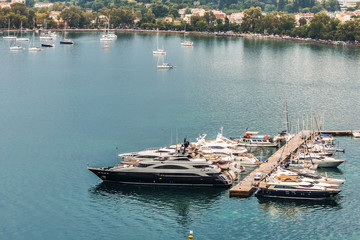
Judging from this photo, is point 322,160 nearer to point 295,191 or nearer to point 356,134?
point 295,191

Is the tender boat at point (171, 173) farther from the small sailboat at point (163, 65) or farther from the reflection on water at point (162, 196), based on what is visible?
the small sailboat at point (163, 65)

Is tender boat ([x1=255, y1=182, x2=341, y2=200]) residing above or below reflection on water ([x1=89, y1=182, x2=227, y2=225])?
above

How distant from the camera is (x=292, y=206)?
53656mm

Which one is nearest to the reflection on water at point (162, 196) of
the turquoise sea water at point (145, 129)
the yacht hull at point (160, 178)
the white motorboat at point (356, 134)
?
the turquoise sea water at point (145, 129)

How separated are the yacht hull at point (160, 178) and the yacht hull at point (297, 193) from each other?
159 inches

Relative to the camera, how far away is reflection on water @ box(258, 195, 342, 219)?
52.5m

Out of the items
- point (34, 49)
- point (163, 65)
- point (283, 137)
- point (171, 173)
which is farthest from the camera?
point (34, 49)

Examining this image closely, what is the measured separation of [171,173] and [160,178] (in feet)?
3.79

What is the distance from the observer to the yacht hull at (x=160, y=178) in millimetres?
56969

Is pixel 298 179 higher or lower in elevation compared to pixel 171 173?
higher

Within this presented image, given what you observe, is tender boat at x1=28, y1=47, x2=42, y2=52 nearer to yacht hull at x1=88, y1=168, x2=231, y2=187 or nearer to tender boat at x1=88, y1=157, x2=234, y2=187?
yacht hull at x1=88, y1=168, x2=231, y2=187

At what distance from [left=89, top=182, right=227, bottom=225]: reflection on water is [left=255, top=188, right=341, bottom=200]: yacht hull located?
3.96 meters

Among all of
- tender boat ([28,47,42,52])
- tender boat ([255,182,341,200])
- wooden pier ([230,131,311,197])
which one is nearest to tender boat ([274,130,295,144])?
wooden pier ([230,131,311,197])

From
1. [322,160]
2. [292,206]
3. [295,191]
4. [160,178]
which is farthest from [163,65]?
[292,206]
